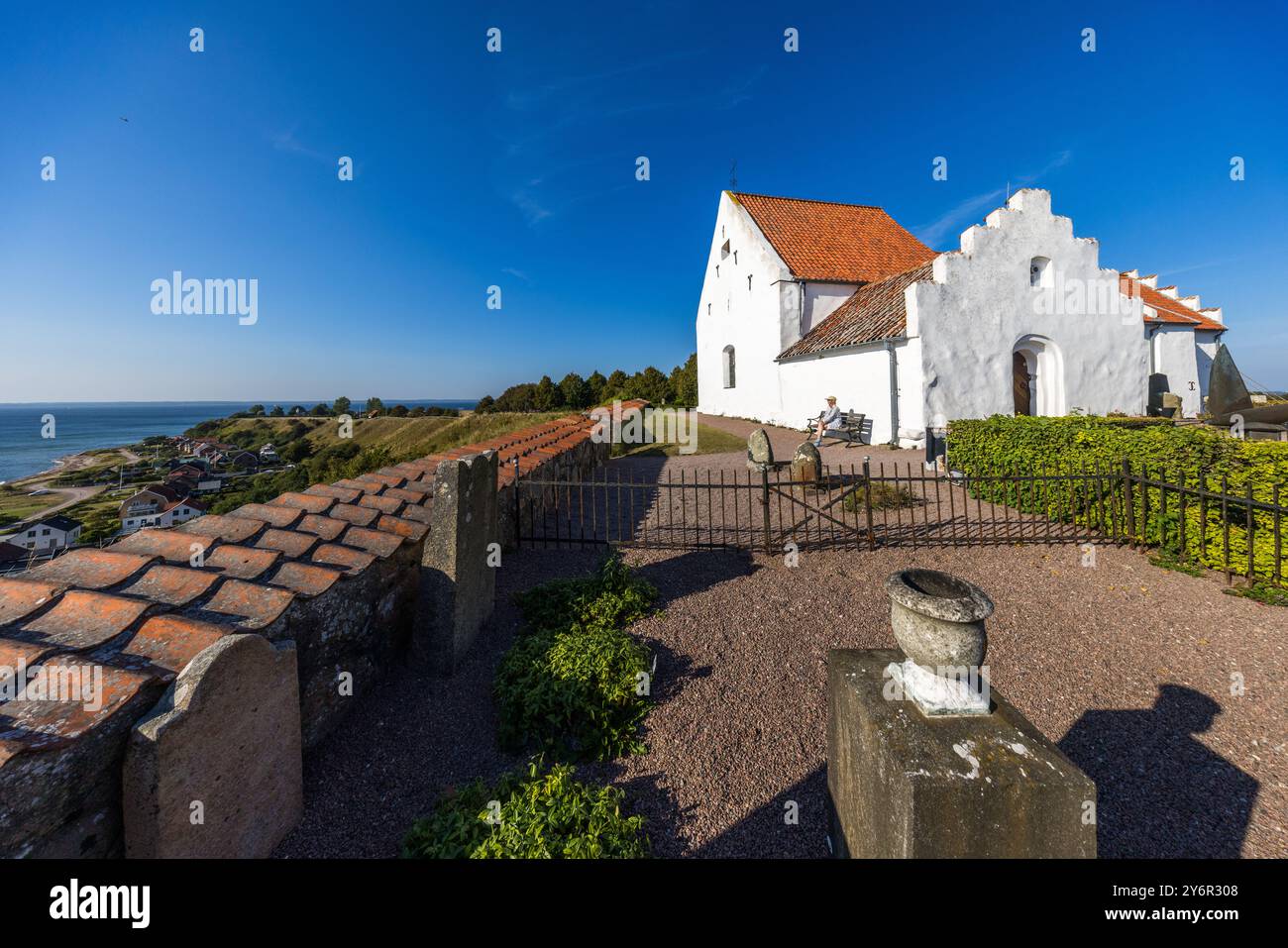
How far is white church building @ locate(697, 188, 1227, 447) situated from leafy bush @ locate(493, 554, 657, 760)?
38.0 ft

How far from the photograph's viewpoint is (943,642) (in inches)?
80.7

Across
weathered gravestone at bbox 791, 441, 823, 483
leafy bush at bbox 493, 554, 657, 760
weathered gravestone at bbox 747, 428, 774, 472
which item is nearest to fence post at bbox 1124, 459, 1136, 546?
weathered gravestone at bbox 791, 441, 823, 483

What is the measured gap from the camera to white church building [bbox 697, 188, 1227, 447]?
44.6 feet

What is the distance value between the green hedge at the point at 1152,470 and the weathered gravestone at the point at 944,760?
589cm

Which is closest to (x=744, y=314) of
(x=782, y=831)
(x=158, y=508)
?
(x=158, y=508)

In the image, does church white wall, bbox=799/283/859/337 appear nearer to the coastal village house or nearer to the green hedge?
the green hedge

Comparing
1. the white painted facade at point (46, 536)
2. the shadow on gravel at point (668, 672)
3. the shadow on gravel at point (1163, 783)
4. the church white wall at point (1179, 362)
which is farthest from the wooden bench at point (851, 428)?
the church white wall at point (1179, 362)

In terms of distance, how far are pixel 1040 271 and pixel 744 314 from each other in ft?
33.8

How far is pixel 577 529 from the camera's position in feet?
27.3

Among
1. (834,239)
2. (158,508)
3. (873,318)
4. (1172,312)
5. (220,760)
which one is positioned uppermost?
(834,239)

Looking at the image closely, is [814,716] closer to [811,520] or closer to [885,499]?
[811,520]
